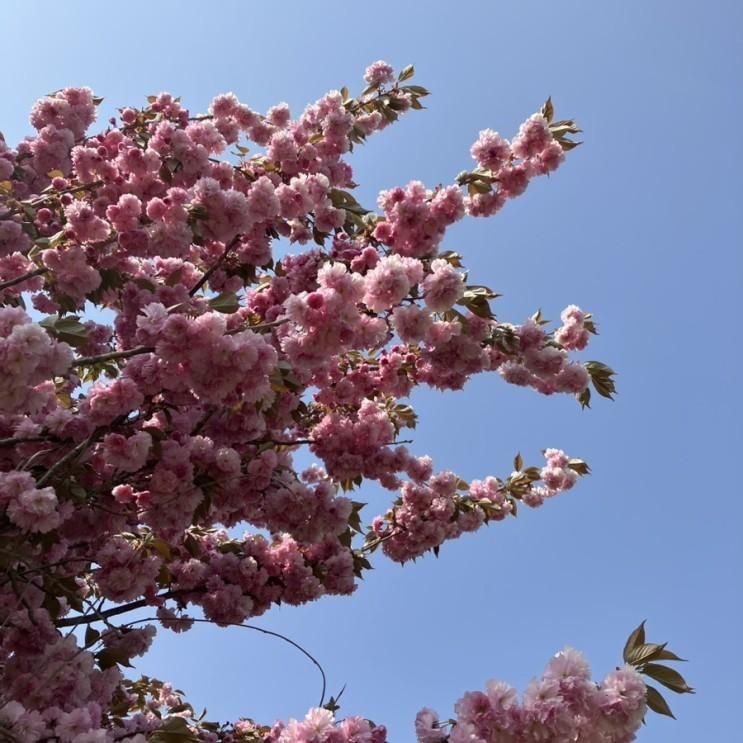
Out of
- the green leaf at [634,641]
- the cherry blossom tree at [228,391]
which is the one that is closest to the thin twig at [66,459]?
the cherry blossom tree at [228,391]

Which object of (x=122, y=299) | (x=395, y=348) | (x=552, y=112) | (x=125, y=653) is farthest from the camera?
(x=395, y=348)

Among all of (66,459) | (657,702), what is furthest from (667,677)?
(66,459)

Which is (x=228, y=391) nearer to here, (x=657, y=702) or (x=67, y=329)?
(x=67, y=329)

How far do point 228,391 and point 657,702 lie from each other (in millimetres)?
1911

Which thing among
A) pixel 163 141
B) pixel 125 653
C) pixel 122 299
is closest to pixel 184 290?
pixel 122 299

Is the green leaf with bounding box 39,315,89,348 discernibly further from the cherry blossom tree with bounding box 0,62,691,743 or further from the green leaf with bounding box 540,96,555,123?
the green leaf with bounding box 540,96,555,123

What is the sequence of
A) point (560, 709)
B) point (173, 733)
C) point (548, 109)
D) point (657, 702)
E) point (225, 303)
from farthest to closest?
point (548, 109), point (225, 303), point (173, 733), point (657, 702), point (560, 709)

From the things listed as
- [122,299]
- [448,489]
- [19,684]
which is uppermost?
[122,299]

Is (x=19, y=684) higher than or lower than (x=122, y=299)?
lower

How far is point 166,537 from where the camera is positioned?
148 inches

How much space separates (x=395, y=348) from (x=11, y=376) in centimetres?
265

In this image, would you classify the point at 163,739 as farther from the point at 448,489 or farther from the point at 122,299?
the point at 448,489

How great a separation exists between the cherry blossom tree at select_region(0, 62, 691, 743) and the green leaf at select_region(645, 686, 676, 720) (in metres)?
0.01

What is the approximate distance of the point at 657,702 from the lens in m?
2.06
